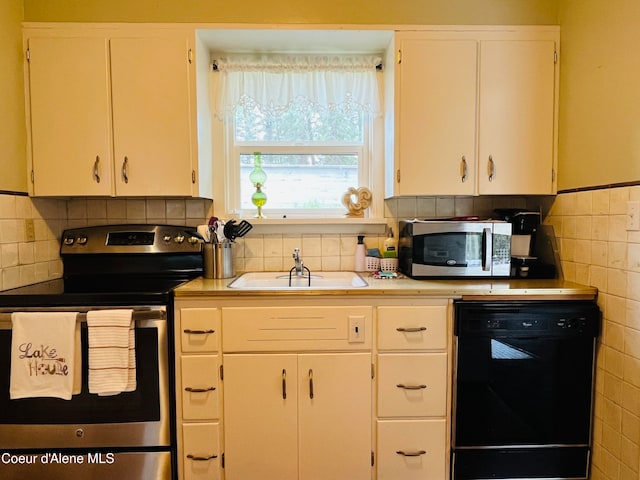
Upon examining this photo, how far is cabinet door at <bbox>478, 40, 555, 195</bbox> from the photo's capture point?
1.91 m

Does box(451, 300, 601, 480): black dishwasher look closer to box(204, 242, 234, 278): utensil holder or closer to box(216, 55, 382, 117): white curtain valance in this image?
box(204, 242, 234, 278): utensil holder

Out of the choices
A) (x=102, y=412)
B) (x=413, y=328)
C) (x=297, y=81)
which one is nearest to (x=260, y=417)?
(x=102, y=412)

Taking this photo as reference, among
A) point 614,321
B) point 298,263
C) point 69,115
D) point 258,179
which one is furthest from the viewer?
point 258,179

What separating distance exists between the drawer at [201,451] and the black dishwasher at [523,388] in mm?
1091

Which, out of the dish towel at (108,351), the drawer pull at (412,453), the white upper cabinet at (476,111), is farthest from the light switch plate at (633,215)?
the dish towel at (108,351)

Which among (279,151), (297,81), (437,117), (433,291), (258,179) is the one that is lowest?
(433,291)

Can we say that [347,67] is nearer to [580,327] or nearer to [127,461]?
[580,327]

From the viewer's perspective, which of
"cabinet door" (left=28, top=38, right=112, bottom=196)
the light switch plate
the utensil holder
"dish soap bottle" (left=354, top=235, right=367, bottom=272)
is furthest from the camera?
"dish soap bottle" (left=354, top=235, right=367, bottom=272)

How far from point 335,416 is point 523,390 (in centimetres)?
87

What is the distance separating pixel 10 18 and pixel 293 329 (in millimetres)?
2046

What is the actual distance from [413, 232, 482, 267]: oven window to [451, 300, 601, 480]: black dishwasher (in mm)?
290

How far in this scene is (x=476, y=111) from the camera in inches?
75.6

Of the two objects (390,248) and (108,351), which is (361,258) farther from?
(108,351)

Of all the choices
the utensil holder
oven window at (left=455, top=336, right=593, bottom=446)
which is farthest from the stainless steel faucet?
oven window at (left=455, top=336, right=593, bottom=446)
